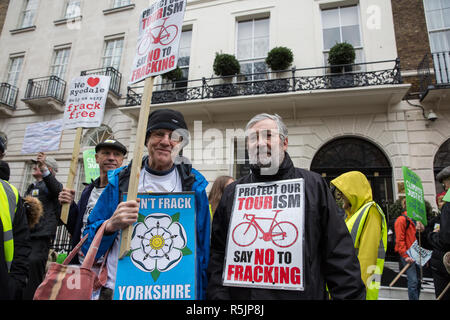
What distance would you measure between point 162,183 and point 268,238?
889mm

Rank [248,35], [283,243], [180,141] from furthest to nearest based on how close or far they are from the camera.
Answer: [248,35]
[180,141]
[283,243]

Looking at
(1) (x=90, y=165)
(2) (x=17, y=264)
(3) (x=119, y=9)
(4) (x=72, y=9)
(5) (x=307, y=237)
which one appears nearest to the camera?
(5) (x=307, y=237)

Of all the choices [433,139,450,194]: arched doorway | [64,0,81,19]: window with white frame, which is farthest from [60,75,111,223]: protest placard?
[64,0,81,19]: window with white frame

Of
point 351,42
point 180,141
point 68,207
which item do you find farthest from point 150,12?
point 351,42

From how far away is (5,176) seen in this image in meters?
2.46

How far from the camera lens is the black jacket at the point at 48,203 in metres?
4.08

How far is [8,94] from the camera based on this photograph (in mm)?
13812

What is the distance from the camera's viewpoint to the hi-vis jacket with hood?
223 cm

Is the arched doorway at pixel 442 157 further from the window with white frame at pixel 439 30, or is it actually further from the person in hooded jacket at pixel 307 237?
the person in hooded jacket at pixel 307 237

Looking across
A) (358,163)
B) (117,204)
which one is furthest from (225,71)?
(117,204)

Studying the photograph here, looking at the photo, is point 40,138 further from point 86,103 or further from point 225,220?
point 225,220

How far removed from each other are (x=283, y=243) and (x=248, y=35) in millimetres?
11163

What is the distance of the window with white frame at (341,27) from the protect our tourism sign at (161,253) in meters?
9.81
